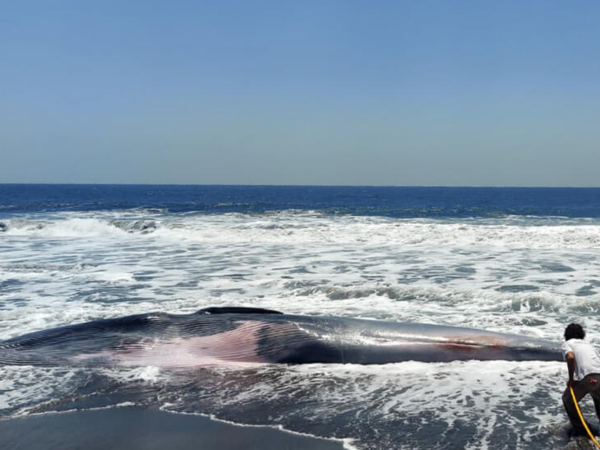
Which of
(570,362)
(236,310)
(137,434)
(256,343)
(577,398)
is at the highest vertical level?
(570,362)

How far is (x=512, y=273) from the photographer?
44.7 ft

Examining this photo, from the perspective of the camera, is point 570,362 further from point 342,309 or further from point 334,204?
point 334,204

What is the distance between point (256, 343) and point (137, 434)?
198 cm

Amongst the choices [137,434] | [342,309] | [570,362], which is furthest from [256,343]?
[342,309]

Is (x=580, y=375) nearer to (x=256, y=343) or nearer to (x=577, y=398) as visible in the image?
(x=577, y=398)

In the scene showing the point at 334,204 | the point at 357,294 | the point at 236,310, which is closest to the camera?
the point at 236,310

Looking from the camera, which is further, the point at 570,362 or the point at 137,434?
the point at 137,434

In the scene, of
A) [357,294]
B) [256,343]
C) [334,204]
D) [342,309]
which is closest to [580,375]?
[256,343]

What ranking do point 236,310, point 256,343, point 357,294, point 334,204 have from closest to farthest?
point 256,343 → point 236,310 → point 357,294 → point 334,204

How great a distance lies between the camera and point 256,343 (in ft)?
21.2

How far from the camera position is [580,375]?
14.5ft

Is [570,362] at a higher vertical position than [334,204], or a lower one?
lower

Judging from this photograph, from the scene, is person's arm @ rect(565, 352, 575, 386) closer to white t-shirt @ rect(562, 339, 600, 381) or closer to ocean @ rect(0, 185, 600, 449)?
white t-shirt @ rect(562, 339, 600, 381)

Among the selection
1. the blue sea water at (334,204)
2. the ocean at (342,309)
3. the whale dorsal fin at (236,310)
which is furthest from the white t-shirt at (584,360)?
the blue sea water at (334,204)
